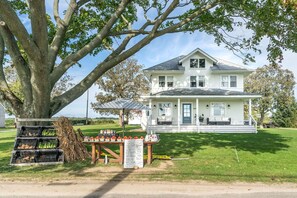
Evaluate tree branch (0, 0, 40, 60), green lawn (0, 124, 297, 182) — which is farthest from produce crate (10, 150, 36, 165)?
tree branch (0, 0, 40, 60)

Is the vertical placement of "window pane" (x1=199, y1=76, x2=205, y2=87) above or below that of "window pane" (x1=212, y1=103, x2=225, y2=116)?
above

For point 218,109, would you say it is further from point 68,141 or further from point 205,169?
point 68,141

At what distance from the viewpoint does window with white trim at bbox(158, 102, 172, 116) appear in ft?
79.4

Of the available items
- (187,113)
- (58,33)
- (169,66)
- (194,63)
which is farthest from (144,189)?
(194,63)

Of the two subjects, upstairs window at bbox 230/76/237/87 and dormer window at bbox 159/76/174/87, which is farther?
dormer window at bbox 159/76/174/87

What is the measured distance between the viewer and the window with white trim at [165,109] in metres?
24.2

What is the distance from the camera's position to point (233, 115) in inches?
947

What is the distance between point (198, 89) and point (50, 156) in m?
17.9

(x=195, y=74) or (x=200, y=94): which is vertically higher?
(x=195, y=74)

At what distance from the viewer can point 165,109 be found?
79.5 feet

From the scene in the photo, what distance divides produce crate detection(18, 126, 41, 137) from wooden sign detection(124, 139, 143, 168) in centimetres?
337

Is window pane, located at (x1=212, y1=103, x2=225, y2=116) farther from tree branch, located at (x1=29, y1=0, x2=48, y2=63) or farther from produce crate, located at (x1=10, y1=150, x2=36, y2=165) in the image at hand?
tree branch, located at (x1=29, y1=0, x2=48, y2=63)

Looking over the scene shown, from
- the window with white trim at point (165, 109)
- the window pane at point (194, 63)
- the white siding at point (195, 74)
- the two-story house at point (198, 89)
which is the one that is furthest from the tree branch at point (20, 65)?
the window pane at point (194, 63)

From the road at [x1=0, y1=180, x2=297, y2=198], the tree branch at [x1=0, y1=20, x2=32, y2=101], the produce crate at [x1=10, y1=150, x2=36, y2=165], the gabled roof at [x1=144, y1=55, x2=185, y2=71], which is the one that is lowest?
the road at [x1=0, y1=180, x2=297, y2=198]
